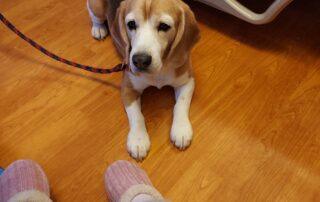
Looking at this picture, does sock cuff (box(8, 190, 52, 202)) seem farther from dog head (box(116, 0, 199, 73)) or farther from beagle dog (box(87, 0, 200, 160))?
dog head (box(116, 0, 199, 73))

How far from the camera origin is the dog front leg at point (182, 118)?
1.73m

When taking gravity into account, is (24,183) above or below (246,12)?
below

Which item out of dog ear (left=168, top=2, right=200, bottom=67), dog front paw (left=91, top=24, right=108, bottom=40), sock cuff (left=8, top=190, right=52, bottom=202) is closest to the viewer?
sock cuff (left=8, top=190, right=52, bottom=202)

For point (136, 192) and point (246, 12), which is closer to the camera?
point (136, 192)

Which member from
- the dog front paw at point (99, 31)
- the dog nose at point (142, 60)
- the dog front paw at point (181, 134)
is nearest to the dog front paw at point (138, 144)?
the dog front paw at point (181, 134)

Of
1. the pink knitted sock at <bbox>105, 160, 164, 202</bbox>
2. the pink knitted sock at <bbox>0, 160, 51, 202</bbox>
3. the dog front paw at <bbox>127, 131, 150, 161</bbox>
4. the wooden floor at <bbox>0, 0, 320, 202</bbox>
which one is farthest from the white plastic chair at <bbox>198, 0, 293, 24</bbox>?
the pink knitted sock at <bbox>0, 160, 51, 202</bbox>

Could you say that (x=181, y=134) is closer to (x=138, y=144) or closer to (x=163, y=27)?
(x=138, y=144)

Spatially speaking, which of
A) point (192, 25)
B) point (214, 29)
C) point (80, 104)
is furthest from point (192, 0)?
point (80, 104)

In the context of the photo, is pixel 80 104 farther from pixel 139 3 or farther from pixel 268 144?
pixel 268 144

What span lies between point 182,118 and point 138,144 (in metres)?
0.28

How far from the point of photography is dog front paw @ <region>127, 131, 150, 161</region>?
1706 mm

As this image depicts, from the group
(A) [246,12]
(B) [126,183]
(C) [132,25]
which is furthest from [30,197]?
(A) [246,12]

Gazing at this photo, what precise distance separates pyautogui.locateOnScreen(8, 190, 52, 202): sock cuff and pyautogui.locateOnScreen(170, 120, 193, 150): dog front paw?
2.27 feet

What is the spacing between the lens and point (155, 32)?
1.57 metres
